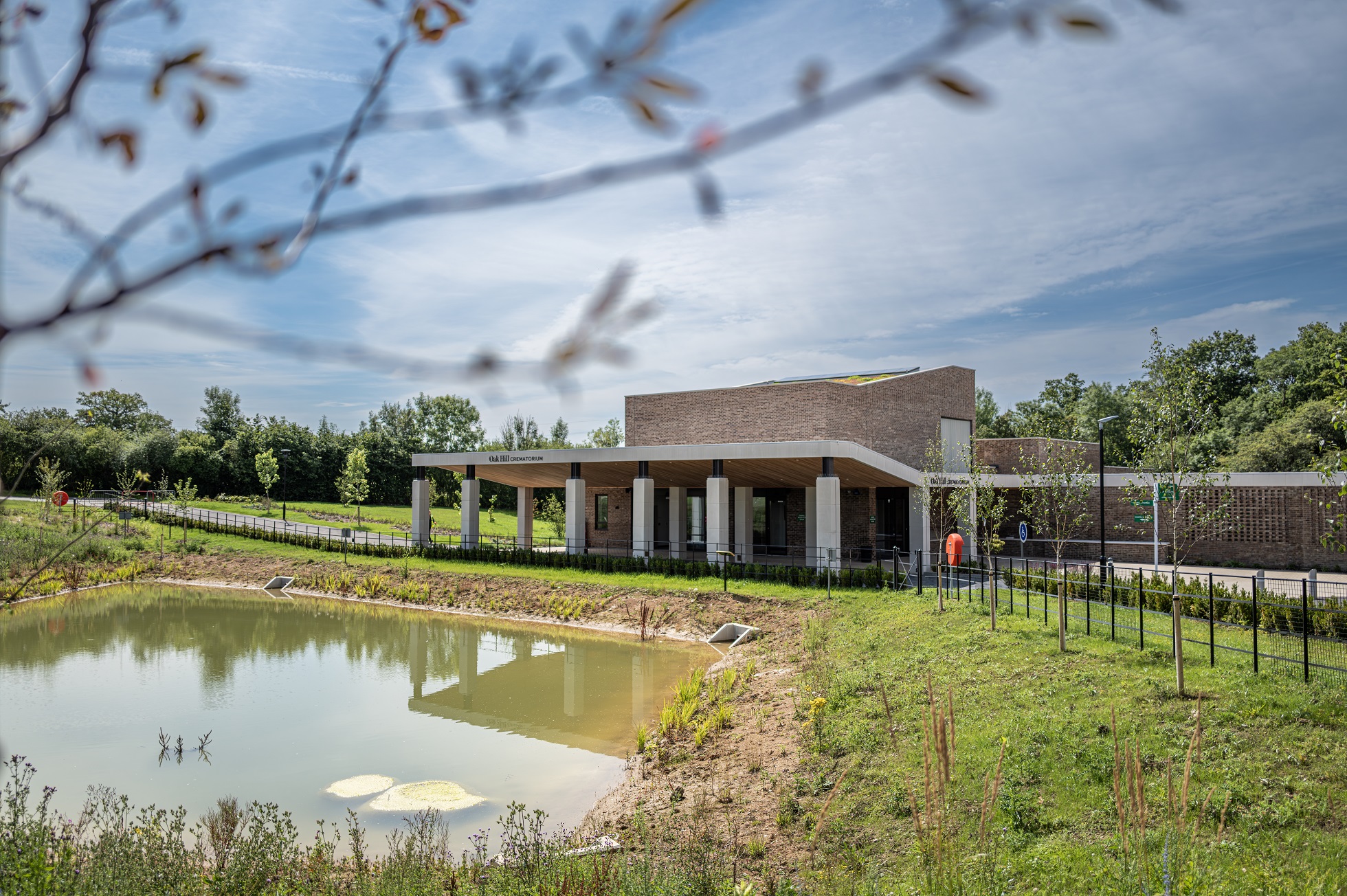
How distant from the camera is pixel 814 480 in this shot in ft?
101

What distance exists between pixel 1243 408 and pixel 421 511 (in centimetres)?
5213

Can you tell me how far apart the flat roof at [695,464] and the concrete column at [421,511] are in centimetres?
107

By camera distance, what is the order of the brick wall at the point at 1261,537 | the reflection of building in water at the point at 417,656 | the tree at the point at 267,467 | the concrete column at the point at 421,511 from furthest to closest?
the tree at the point at 267,467 → the concrete column at the point at 421,511 → the brick wall at the point at 1261,537 → the reflection of building in water at the point at 417,656

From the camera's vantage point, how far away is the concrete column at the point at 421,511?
36.1 meters

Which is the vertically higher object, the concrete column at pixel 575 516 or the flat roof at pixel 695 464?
the flat roof at pixel 695 464

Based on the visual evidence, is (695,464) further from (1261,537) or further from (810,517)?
(1261,537)

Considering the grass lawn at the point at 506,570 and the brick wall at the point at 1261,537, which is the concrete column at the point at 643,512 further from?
the brick wall at the point at 1261,537

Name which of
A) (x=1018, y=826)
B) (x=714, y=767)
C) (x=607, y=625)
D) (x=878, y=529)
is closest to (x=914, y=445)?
(x=878, y=529)

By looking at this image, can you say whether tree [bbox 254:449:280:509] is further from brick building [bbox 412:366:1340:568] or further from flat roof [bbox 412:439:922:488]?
brick building [bbox 412:366:1340:568]

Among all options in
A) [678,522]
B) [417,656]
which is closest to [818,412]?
[678,522]

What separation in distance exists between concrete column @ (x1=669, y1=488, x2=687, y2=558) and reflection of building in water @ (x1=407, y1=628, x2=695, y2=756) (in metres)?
12.6

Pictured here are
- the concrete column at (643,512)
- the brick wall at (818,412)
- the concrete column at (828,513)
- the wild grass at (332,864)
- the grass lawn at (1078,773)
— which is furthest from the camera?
the brick wall at (818,412)

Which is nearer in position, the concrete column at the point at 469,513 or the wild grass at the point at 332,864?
the wild grass at the point at 332,864

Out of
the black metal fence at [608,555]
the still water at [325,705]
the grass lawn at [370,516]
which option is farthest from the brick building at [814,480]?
the grass lawn at [370,516]
